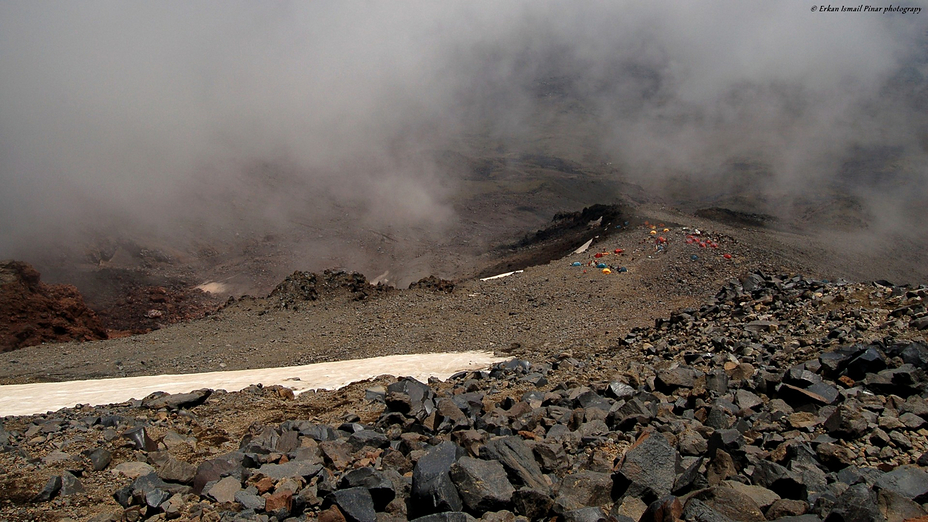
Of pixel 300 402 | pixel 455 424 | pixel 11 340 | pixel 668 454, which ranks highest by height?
pixel 668 454

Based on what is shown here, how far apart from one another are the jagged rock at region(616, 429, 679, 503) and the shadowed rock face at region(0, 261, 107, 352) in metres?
20.8

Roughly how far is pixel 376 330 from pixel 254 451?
1048 centimetres

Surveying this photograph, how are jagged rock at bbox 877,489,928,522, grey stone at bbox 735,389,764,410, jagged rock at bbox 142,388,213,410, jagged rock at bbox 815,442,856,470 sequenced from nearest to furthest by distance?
jagged rock at bbox 877,489,928,522, jagged rock at bbox 815,442,856,470, grey stone at bbox 735,389,764,410, jagged rock at bbox 142,388,213,410

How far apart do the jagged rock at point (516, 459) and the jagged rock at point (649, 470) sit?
1.85 feet

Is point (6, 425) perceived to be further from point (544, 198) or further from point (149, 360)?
point (544, 198)

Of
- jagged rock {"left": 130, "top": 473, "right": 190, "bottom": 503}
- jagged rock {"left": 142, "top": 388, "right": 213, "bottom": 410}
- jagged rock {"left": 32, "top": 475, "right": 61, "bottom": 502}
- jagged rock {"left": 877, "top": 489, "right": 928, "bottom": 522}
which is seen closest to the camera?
jagged rock {"left": 877, "top": 489, "right": 928, "bottom": 522}

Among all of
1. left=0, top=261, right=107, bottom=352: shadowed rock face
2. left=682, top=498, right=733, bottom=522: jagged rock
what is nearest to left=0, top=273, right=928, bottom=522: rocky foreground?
left=682, top=498, right=733, bottom=522: jagged rock

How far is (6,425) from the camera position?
300 inches

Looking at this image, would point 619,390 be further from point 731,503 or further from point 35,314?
point 35,314

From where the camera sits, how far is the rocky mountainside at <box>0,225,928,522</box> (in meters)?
4.02

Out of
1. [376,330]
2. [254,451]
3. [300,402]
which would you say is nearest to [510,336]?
[376,330]

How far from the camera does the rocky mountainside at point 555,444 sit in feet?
13.2

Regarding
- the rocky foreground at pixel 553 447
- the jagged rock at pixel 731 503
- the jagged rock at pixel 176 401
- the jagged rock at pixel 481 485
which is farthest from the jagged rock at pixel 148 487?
the jagged rock at pixel 731 503

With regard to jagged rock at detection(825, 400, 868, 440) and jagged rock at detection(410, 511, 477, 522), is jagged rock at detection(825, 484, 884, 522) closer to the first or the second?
→ jagged rock at detection(825, 400, 868, 440)
